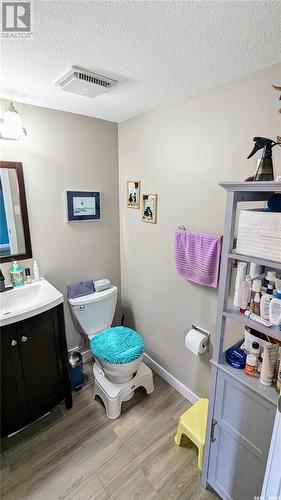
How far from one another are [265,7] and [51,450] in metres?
2.48

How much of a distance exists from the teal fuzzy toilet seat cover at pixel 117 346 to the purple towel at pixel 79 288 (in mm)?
398

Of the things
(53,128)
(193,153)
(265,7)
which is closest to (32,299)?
(53,128)

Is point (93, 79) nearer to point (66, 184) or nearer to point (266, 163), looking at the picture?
point (66, 184)

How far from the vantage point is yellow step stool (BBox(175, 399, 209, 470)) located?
1428 mm

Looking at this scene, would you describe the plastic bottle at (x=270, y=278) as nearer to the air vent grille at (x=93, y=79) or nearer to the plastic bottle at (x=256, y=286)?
the plastic bottle at (x=256, y=286)

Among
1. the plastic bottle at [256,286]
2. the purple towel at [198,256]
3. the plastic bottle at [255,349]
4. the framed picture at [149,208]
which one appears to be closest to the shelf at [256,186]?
the plastic bottle at [256,286]

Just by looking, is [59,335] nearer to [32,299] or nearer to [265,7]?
[32,299]

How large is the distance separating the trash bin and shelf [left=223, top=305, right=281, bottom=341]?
141cm

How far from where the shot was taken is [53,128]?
5.99 feet

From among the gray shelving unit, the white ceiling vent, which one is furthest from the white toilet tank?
the white ceiling vent

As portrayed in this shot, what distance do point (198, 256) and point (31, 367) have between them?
1.31 m

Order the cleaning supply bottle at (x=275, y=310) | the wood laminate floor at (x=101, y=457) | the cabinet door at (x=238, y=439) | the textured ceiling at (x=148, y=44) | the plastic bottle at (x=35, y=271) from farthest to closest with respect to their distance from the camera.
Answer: the plastic bottle at (x=35, y=271) → the wood laminate floor at (x=101, y=457) → the cabinet door at (x=238, y=439) → the cleaning supply bottle at (x=275, y=310) → the textured ceiling at (x=148, y=44)

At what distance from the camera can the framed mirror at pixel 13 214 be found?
1680 mm

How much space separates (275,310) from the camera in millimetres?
922
